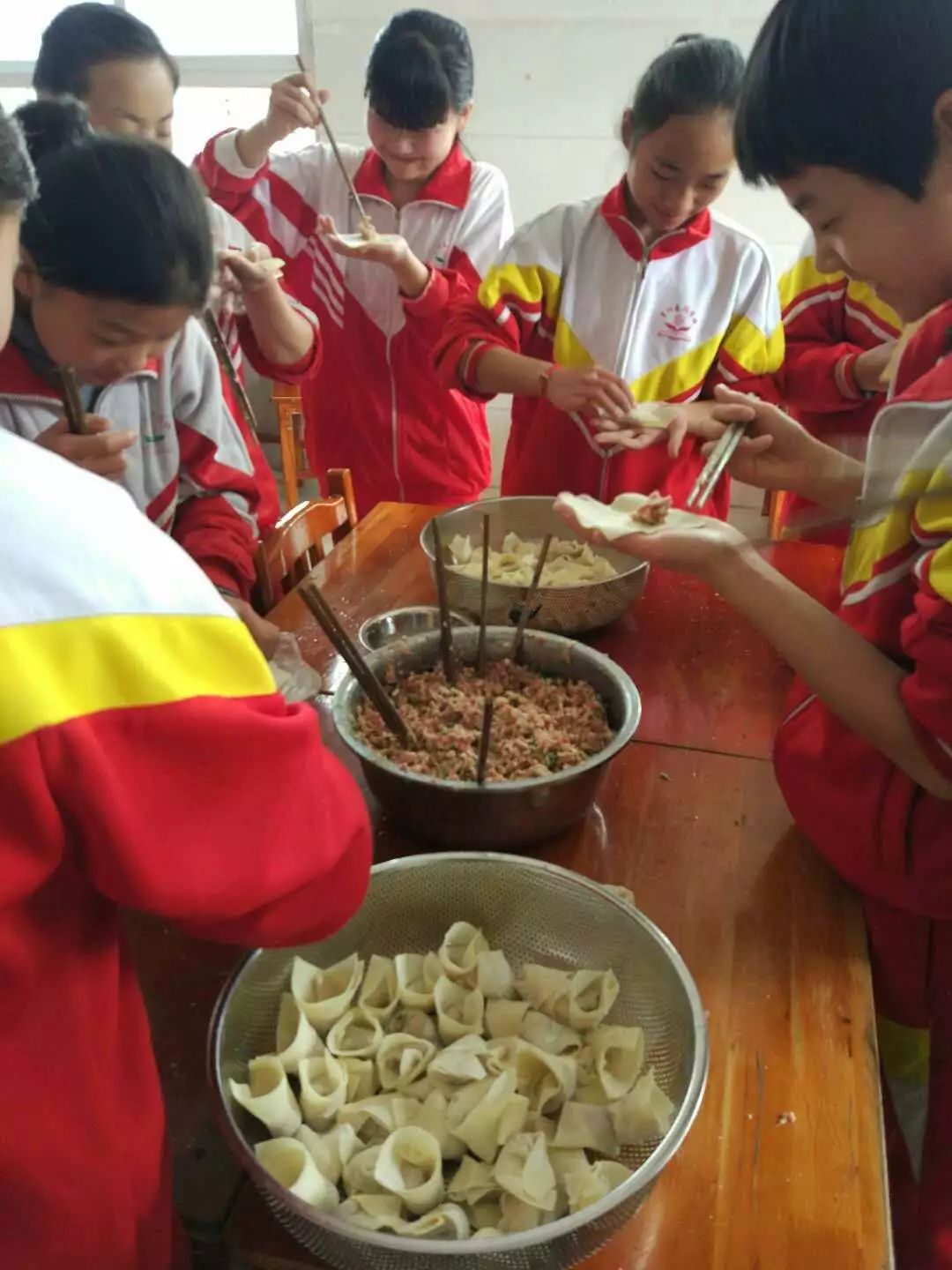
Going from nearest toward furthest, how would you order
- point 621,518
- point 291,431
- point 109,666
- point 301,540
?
point 109,666, point 621,518, point 301,540, point 291,431

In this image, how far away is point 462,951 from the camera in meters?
0.91

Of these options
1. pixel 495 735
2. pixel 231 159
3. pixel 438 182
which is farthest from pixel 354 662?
pixel 231 159

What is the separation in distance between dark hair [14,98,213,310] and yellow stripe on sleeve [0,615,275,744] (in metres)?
0.73

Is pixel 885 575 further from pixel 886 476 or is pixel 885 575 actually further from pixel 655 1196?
pixel 655 1196

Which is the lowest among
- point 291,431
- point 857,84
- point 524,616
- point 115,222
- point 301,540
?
point 291,431

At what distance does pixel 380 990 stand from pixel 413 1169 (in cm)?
18

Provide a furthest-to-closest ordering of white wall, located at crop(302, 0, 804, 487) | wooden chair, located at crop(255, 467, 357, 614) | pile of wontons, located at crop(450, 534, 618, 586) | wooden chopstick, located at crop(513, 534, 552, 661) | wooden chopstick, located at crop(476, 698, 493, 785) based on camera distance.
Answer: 1. white wall, located at crop(302, 0, 804, 487)
2. wooden chair, located at crop(255, 467, 357, 614)
3. pile of wontons, located at crop(450, 534, 618, 586)
4. wooden chopstick, located at crop(513, 534, 552, 661)
5. wooden chopstick, located at crop(476, 698, 493, 785)

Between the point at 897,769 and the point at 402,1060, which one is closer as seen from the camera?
the point at 402,1060

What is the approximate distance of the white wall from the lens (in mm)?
3025

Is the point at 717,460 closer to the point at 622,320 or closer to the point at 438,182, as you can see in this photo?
the point at 622,320

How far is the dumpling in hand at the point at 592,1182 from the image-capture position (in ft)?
2.21

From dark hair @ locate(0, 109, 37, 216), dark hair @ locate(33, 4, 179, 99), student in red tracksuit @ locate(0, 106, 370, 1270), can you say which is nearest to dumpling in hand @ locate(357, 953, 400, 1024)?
student in red tracksuit @ locate(0, 106, 370, 1270)

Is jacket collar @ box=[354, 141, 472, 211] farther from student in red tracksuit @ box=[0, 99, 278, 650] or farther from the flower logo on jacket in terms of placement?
student in red tracksuit @ box=[0, 99, 278, 650]

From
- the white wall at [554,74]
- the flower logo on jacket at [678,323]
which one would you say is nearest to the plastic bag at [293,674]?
the flower logo on jacket at [678,323]
